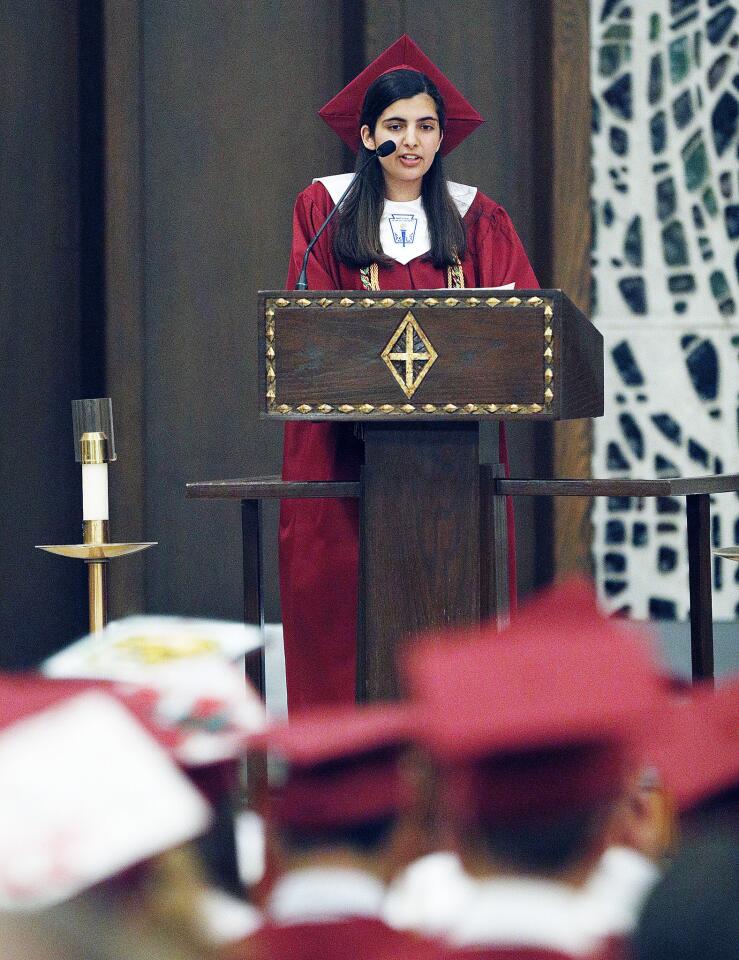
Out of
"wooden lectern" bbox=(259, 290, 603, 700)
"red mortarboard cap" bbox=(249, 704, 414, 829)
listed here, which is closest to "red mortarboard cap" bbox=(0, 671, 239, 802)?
"red mortarboard cap" bbox=(249, 704, 414, 829)

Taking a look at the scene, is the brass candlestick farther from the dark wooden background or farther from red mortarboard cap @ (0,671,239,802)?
red mortarboard cap @ (0,671,239,802)

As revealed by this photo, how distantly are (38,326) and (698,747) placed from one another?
3351mm

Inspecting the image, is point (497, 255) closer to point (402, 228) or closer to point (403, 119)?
point (402, 228)

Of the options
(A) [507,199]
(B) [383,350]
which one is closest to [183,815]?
(B) [383,350]

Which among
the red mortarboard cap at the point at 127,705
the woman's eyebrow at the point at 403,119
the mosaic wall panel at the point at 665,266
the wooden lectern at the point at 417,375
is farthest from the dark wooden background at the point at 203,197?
the red mortarboard cap at the point at 127,705

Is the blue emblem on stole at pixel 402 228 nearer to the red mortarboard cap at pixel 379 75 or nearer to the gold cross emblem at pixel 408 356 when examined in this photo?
the red mortarboard cap at pixel 379 75

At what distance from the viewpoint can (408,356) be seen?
59.4 inches

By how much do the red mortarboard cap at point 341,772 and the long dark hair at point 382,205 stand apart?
2.21 metres

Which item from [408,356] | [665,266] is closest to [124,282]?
[665,266]

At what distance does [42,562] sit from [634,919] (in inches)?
131

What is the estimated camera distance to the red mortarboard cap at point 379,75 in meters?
2.40

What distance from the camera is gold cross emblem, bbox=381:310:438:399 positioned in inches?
59.3

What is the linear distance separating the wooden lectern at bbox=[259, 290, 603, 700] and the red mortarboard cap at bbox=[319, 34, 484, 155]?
101cm

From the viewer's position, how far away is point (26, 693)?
0.19 meters
